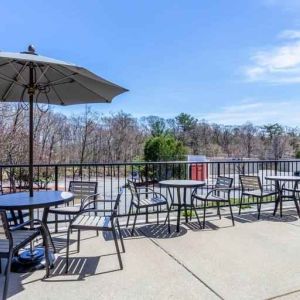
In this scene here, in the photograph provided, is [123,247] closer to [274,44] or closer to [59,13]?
[59,13]

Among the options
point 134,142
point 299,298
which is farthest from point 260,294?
point 134,142

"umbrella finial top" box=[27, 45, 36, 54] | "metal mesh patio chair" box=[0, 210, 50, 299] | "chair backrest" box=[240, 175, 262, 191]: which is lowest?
"metal mesh patio chair" box=[0, 210, 50, 299]

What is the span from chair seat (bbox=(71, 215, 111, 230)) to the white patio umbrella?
0.59m

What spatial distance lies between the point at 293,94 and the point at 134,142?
10.8 m

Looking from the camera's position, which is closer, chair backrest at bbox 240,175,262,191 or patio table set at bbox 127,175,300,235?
patio table set at bbox 127,175,300,235

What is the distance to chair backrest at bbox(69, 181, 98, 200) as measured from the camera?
3.84 metres

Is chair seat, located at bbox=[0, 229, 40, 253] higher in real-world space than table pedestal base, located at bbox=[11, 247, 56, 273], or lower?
higher

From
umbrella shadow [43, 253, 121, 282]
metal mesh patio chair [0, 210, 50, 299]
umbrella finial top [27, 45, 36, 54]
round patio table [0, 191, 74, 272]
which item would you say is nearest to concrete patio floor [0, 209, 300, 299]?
umbrella shadow [43, 253, 121, 282]

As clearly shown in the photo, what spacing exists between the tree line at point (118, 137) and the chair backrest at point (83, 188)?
442 cm

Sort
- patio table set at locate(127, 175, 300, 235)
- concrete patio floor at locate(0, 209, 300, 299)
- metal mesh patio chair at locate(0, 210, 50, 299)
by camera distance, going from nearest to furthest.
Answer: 1. metal mesh patio chair at locate(0, 210, 50, 299)
2. concrete patio floor at locate(0, 209, 300, 299)
3. patio table set at locate(127, 175, 300, 235)

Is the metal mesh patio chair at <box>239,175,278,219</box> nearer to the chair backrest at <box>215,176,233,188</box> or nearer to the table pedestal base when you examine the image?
the chair backrest at <box>215,176,233,188</box>

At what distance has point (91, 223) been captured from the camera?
2814 mm

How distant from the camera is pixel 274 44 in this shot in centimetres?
784

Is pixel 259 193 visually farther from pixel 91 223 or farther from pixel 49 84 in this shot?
pixel 49 84
